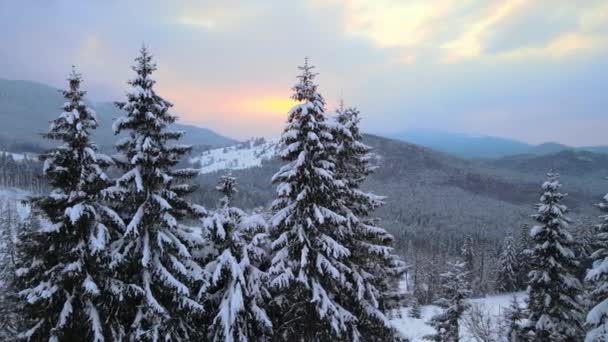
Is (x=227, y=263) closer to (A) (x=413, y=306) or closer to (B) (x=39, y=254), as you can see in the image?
(B) (x=39, y=254)

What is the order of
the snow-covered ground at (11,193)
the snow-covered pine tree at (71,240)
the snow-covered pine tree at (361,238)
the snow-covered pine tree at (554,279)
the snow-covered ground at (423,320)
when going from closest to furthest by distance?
1. the snow-covered pine tree at (71,240)
2. the snow-covered pine tree at (361,238)
3. the snow-covered pine tree at (554,279)
4. the snow-covered ground at (423,320)
5. the snow-covered ground at (11,193)

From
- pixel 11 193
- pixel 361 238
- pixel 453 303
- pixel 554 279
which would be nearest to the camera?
pixel 361 238

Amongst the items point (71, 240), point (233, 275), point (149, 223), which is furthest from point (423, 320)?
point (71, 240)

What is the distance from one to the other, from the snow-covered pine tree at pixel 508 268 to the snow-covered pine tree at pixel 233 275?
64.2 m

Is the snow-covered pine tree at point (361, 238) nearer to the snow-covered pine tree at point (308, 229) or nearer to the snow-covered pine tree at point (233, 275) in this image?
the snow-covered pine tree at point (308, 229)

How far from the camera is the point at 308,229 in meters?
12.3

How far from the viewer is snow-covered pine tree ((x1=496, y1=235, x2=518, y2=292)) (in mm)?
65425

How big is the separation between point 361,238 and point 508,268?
64825 mm

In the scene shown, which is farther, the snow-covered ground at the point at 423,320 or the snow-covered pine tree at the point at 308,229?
the snow-covered ground at the point at 423,320

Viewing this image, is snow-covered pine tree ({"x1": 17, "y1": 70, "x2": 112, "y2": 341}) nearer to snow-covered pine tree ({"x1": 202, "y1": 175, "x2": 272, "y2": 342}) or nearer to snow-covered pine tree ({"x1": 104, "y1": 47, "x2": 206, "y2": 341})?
snow-covered pine tree ({"x1": 104, "y1": 47, "x2": 206, "y2": 341})

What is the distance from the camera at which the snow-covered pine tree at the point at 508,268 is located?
65425 millimetres

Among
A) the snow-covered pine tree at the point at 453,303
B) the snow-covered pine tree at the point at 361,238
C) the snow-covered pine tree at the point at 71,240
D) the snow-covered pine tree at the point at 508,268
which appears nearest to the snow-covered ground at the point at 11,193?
the snow-covered pine tree at the point at 508,268

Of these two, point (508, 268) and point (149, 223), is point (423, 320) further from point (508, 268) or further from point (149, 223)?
point (149, 223)

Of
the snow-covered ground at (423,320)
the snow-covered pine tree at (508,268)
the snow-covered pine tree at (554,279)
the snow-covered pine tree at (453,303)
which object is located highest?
the snow-covered pine tree at (554,279)
